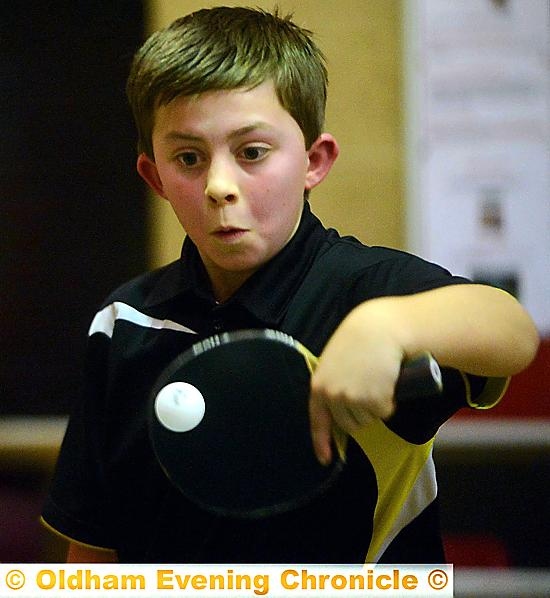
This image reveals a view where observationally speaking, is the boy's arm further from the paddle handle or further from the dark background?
Result: the dark background

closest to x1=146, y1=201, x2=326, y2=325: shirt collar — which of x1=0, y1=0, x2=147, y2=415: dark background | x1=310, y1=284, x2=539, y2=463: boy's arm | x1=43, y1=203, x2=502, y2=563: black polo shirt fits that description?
x1=43, y1=203, x2=502, y2=563: black polo shirt

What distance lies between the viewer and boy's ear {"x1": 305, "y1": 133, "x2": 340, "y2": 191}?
2.28 feet

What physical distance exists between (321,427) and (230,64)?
9.4 inches

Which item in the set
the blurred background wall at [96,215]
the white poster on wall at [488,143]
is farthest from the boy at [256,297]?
the white poster on wall at [488,143]

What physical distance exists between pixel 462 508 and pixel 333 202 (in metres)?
0.44

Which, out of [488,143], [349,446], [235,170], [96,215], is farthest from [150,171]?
[488,143]

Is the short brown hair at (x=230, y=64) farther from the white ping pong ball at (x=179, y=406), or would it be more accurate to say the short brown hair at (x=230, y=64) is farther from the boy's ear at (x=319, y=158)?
the white ping pong ball at (x=179, y=406)

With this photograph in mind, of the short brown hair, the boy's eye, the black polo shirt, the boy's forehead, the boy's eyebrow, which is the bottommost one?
the black polo shirt

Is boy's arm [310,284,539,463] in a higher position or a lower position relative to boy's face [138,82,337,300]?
lower

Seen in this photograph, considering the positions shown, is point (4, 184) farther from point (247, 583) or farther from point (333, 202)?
point (247, 583)

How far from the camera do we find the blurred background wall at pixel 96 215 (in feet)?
3.16

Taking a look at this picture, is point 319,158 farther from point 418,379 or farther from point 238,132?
point 418,379

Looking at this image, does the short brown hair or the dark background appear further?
the dark background

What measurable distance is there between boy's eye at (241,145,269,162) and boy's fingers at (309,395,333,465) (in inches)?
6.3
